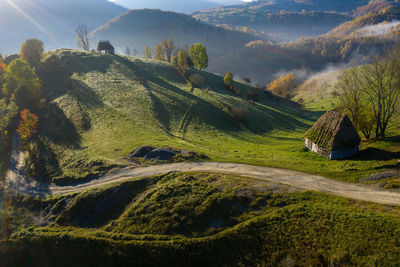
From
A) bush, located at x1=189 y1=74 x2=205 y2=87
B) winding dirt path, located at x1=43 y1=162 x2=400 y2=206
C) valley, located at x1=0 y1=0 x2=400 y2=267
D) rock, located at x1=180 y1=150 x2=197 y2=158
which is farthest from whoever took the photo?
bush, located at x1=189 y1=74 x2=205 y2=87

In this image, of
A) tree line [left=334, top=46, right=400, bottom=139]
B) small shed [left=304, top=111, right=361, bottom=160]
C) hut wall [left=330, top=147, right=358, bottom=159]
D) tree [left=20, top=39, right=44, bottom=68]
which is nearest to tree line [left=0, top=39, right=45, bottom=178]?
tree [left=20, top=39, right=44, bottom=68]

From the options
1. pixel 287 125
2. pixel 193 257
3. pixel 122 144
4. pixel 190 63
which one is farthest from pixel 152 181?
pixel 190 63

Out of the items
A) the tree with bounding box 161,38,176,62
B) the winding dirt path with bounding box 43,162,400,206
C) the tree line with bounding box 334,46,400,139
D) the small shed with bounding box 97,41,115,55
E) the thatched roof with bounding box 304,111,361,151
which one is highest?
the tree with bounding box 161,38,176,62

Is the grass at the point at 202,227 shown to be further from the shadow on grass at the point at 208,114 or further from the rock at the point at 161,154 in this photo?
the shadow on grass at the point at 208,114

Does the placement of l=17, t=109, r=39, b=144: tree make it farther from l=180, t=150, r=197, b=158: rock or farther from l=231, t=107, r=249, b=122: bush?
l=231, t=107, r=249, b=122: bush

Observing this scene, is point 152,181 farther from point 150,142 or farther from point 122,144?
point 122,144

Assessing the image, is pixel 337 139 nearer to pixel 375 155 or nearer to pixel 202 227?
pixel 375 155

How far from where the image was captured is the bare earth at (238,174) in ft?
74.3

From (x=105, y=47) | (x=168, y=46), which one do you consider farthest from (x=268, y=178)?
(x=168, y=46)

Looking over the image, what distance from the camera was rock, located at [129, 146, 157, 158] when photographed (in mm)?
36303

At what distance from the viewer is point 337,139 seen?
110ft

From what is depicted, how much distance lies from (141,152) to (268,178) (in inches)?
870

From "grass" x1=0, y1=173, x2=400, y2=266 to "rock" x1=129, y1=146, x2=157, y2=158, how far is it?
7.43 m

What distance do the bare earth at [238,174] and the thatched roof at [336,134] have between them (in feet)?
33.2
